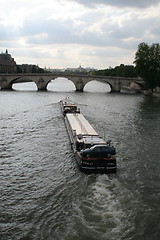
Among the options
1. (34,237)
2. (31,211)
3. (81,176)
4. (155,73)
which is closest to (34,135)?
(81,176)

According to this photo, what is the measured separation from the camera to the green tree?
69.8 m

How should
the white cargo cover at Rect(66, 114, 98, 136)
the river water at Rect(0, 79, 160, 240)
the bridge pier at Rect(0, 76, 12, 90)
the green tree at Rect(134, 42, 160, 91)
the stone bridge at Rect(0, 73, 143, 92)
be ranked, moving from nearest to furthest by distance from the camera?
1. the river water at Rect(0, 79, 160, 240)
2. the white cargo cover at Rect(66, 114, 98, 136)
3. the green tree at Rect(134, 42, 160, 91)
4. the stone bridge at Rect(0, 73, 143, 92)
5. the bridge pier at Rect(0, 76, 12, 90)

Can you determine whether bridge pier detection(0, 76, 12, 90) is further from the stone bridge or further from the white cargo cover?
the white cargo cover

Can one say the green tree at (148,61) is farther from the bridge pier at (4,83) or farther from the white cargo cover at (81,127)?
the white cargo cover at (81,127)

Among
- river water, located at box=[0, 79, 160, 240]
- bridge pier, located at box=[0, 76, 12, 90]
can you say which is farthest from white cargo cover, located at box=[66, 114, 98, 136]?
bridge pier, located at box=[0, 76, 12, 90]

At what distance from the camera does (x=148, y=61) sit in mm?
70000

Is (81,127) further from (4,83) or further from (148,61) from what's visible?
(4,83)

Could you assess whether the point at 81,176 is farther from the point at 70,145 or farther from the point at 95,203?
the point at 70,145

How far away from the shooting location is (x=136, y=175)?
17.2m

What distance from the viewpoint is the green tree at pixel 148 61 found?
69.8m

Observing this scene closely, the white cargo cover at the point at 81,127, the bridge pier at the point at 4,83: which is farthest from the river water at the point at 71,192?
the bridge pier at the point at 4,83

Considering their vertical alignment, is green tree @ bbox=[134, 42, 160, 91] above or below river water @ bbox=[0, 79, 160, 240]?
above

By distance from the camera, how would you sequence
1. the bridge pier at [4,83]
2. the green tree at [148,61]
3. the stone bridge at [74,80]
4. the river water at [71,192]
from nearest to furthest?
1. the river water at [71,192]
2. the green tree at [148,61]
3. the stone bridge at [74,80]
4. the bridge pier at [4,83]

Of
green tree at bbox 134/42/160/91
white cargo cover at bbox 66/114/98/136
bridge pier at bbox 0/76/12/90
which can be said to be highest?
green tree at bbox 134/42/160/91
